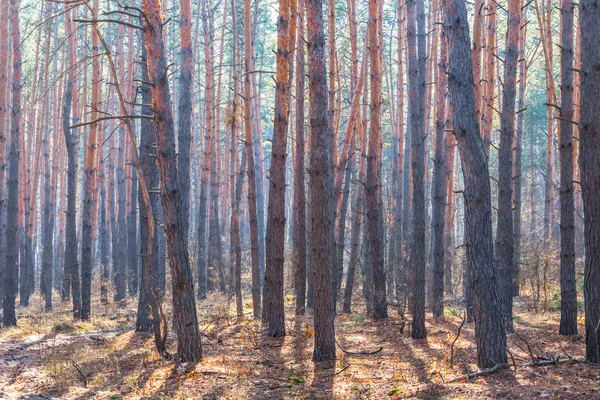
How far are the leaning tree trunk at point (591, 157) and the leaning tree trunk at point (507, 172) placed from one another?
Answer: 12.5 feet

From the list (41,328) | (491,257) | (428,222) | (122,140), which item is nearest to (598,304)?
(491,257)

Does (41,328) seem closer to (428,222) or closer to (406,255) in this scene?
(406,255)

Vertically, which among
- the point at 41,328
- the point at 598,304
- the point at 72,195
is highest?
the point at 72,195

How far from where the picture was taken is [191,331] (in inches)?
315

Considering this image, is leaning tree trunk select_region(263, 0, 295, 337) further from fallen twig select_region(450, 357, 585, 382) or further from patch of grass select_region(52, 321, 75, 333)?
patch of grass select_region(52, 321, 75, 333)

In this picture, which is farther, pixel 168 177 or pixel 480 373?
pixel 168 177

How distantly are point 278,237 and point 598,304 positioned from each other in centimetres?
509

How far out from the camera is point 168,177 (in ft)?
25.4

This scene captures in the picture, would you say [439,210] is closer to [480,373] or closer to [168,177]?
[480,373]

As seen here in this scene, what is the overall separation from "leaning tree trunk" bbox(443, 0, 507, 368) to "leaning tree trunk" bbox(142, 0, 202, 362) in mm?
3517

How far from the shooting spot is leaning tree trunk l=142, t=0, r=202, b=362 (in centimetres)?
770

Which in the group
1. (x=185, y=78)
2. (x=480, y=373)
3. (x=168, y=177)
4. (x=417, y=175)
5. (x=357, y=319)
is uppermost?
(x=185, y=78)

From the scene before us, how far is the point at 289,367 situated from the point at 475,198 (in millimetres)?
3269

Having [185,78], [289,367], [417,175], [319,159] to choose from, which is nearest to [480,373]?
[289,367]
